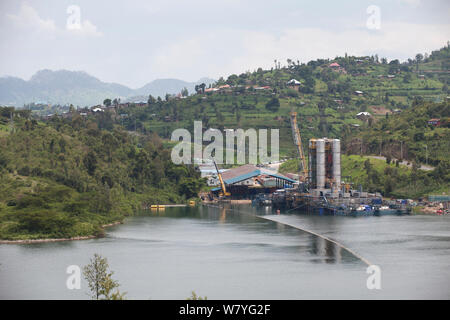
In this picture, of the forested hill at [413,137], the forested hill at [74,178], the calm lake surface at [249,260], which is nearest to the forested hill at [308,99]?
the forested hill at [413,137]

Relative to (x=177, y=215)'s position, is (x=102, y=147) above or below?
above

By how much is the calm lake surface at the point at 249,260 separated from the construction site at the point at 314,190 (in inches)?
254

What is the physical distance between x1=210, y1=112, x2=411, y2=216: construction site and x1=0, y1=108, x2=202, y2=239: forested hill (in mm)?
4043

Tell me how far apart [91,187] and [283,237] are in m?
19.7

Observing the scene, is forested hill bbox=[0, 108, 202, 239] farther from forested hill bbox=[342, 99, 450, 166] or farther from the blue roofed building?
forested hill bbox=[342, 99, 450, 166]

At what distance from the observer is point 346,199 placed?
5444 cm

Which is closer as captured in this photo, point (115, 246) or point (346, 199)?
point (115, 246)

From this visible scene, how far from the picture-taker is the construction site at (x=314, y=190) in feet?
175

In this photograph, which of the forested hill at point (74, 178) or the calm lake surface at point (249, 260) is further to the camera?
the forested hill at point (74, 178)

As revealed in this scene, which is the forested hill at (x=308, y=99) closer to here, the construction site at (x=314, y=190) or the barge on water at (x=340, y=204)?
the construction site at (x=314, y=190)

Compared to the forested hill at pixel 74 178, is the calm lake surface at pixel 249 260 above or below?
below
